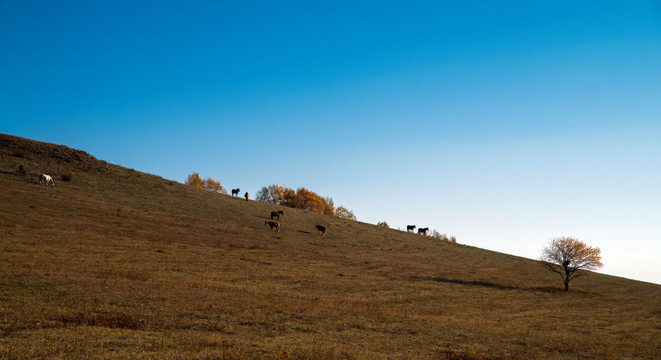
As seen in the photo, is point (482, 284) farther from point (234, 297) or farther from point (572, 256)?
point (234, 297)

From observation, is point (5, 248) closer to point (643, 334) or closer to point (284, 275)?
point (284, 275)

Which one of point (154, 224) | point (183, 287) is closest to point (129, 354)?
point (183, 287)

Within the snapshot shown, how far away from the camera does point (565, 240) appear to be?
55.9 m

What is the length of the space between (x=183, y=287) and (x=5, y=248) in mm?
15336

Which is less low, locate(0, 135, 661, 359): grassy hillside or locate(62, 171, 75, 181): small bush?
locate(62, 171, 75, 181): small bush

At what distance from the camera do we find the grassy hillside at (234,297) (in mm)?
14719

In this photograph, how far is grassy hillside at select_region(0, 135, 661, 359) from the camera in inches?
579

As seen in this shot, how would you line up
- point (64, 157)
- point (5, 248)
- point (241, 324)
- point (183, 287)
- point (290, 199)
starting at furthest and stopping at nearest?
point (290, 199), point (64, 157), point (5, 248), point (183, 287), point (241, 324)

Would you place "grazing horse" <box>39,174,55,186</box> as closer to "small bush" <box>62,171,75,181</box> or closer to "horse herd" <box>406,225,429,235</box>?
"small bush" <box>62,171,75,181</box>

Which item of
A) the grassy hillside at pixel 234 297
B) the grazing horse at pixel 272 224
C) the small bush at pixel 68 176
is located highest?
the small bush at pixel 68 176

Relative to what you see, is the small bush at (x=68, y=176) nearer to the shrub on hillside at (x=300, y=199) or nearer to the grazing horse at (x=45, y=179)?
the grazing horse at (x=45, y=179)

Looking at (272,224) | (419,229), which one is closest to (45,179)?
(272,224)

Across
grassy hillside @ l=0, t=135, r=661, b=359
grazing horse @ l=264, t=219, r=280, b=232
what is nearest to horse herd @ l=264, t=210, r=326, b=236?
grazing horse @ l=264, t=219, r=280, b=232

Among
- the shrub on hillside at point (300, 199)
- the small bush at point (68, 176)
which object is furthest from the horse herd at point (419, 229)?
the small bush at point (68, 176)
